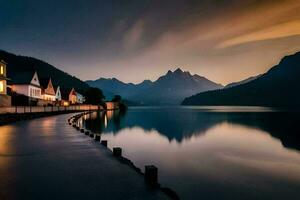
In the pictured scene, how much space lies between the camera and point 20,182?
7.84 m

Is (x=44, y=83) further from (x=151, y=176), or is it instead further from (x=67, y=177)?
(x=151, y=176)

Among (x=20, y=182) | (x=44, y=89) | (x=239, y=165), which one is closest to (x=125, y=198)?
(x=20, y=182)

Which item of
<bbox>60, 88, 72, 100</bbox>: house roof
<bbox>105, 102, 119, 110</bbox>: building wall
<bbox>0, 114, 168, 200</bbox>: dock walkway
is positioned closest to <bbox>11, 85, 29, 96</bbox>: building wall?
<bbox>60, 88, 72, 100</bbox>: house roof

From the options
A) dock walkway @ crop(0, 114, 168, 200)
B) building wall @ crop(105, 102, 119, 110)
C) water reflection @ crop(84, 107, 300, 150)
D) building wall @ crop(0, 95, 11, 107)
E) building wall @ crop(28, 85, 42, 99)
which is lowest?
water reflection @ crop(84, 107, 300, 150)

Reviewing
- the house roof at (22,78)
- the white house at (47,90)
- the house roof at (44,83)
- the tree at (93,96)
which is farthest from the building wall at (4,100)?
the tree at (93,96)

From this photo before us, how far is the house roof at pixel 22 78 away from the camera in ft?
213

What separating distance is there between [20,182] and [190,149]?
2407 centimetres

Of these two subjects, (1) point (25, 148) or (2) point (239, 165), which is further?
(2) point (239, 165)

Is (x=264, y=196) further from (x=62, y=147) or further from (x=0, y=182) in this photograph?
(x=0, y=182)

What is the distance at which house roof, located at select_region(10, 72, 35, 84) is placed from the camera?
2562 inches

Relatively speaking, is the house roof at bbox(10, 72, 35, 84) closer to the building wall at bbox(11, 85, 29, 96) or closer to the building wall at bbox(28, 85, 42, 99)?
the building wall at bbox(11, 85, 29, 96)

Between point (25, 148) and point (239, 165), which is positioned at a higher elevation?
point (25, 148)

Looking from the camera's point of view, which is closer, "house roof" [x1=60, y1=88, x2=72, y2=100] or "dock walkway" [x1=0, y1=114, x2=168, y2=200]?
"dock walkway" [x1=0, y1=114, x2=168, y2=200]

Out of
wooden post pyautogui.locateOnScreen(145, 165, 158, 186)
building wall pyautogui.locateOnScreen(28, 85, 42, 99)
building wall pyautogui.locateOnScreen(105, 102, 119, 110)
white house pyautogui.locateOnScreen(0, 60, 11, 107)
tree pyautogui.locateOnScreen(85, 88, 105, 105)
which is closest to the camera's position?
wooden post pyautogui.locateOnScreen(145, 165, 158, 186)
